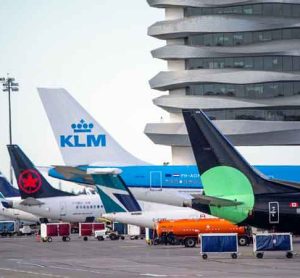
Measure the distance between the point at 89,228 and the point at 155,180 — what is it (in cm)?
933

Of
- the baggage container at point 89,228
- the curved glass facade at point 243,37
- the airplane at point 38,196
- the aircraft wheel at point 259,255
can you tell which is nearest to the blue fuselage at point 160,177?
the baggage container at point 89,228

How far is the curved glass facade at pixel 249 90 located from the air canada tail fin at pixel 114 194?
62436 mm

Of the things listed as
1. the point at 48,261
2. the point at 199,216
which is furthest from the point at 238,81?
the point at 48,261

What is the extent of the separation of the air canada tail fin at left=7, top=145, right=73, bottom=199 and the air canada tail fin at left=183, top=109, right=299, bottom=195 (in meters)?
43.5

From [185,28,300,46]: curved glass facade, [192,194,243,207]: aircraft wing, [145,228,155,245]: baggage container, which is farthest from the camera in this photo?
[185,28,300,46]: curved glass facade

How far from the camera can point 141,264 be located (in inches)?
2087

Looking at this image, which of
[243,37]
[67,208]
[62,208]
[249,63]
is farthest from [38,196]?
[249,63]

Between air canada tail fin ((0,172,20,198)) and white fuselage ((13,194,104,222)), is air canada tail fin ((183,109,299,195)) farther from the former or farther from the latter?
air canada tail fin ((0,172,20,198))

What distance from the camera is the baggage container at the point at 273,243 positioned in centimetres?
5509

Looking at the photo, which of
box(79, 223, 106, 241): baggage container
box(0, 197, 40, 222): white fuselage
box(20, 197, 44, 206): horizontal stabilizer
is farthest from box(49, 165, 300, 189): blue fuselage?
box(0, 197, 40, 222): white fuselage

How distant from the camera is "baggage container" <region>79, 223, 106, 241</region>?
93.7m

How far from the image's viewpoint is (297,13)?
137375 millimetres

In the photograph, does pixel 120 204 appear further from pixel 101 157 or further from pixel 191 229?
pixel 101 157

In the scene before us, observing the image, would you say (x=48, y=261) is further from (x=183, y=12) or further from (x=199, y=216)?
(x=183, y=12)
